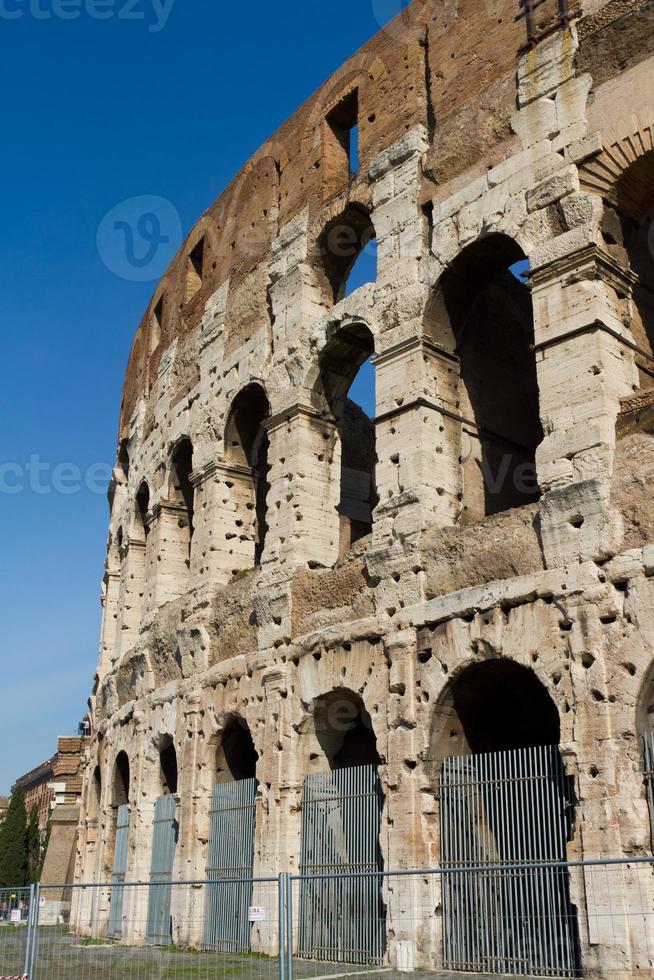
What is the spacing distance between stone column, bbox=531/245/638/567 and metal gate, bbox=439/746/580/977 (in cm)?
184

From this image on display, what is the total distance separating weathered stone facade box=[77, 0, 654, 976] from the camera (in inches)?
330

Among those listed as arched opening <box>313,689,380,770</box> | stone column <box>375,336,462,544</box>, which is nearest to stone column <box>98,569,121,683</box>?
arched opening <box>313,689,380,770</box>

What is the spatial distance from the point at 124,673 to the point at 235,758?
3.94 metres

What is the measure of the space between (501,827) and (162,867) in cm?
615

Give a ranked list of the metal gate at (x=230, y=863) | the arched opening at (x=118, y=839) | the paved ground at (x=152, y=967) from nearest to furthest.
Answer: the paved ground at (x=152, y=967), the metal gate at (x=230, y=863), the arched opening at (x=118, y=839)

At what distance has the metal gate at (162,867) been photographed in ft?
41.4

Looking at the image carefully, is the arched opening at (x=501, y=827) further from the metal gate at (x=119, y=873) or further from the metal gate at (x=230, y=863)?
the metal gate at (x=119, y=873)

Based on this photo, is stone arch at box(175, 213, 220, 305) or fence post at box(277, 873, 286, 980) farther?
stone arch at box(175, 213, 220, 305)

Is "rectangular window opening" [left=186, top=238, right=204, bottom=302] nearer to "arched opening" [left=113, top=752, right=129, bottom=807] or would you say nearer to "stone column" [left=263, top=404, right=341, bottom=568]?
"stone column" [left=263, top=404, right=341, bottom=568]

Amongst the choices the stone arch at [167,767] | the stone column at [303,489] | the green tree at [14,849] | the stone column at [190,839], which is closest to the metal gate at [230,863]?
the stone column at [190,839]

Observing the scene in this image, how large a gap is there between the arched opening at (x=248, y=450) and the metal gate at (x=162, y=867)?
347 cm

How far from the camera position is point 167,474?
52.7 ft

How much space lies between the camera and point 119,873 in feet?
47.6

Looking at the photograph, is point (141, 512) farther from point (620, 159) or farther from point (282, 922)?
point (282, 922)
